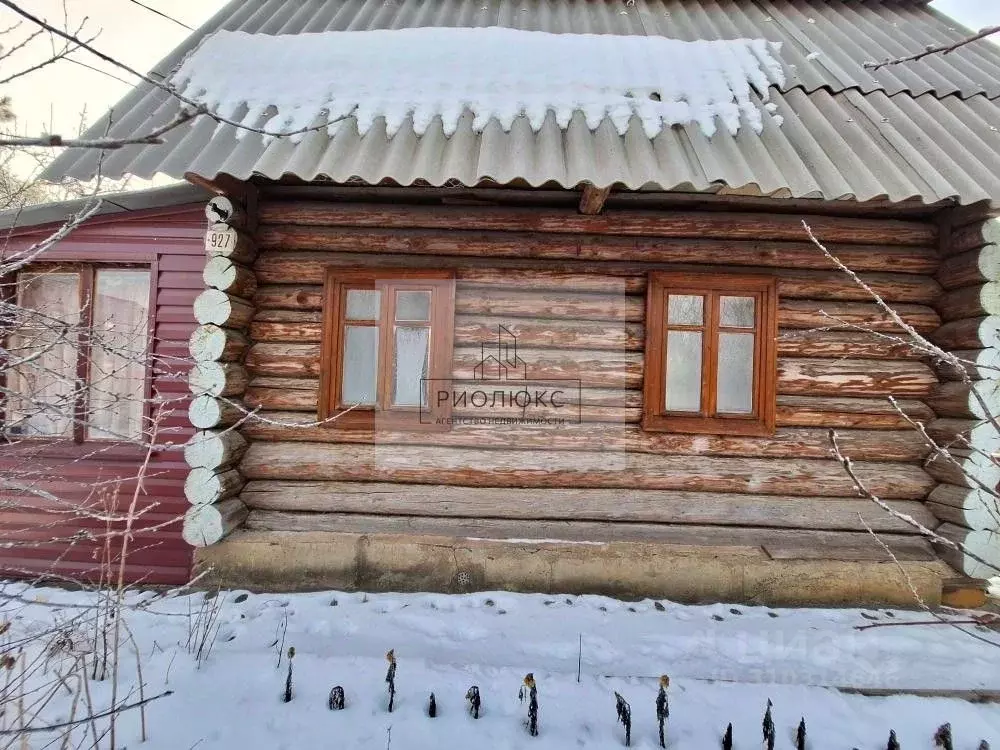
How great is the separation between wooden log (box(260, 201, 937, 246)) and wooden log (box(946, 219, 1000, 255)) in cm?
17

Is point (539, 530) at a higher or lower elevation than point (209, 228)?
lower

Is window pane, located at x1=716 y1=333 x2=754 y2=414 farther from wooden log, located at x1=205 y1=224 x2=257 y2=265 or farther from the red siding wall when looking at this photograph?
the red siding wall

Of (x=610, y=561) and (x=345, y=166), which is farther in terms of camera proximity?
(x=610, y=561)

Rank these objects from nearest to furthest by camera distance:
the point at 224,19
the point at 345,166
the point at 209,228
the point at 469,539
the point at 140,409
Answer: the point at 345,166 → the point at 209,228 → the point at 469,539 → the point at 140,409 → the point at 224,19

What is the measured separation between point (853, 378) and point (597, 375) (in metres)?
1.92

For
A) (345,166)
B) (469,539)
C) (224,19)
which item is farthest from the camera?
(224,19)

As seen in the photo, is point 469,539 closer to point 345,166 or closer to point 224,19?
point 345,166

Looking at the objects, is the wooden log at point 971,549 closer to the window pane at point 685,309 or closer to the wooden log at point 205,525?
the window pane at point 685,309

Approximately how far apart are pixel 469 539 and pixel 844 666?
8.32 feet

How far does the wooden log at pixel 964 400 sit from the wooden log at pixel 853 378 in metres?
0.09

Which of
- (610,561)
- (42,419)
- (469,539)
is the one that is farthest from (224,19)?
(610,561)

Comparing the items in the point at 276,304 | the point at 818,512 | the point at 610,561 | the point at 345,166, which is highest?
the point at 345,166

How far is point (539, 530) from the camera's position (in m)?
3.65

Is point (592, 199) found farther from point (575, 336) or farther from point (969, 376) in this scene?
point (969, 376)
